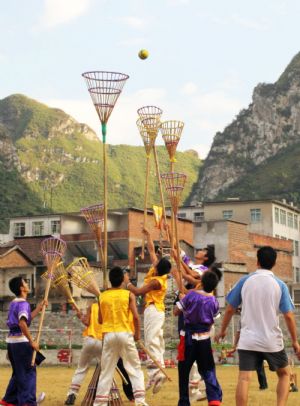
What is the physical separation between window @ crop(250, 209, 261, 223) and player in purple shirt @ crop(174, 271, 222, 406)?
76116 millimetres

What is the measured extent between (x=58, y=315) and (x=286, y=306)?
150ft

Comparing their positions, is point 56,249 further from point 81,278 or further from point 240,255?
point 240,255

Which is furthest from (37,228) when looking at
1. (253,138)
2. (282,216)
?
(253,138)

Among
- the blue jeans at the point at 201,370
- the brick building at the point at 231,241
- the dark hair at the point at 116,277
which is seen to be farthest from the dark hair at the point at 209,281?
the brick building at the point at 231,241

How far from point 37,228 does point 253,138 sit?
283 feet

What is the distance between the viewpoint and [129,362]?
12812mm

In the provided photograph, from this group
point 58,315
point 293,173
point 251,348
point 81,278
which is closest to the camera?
point 251,348

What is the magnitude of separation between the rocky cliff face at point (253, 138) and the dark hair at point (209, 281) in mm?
146804

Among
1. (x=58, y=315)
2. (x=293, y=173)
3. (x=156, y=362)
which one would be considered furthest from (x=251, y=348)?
(x=293, y=173)

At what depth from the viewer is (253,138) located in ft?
553

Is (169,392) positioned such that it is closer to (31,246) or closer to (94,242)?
(31,246)

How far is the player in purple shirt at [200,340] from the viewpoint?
12.4 meters

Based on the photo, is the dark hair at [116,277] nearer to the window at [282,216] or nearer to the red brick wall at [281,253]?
Answer: the red brick wall at [281,253]

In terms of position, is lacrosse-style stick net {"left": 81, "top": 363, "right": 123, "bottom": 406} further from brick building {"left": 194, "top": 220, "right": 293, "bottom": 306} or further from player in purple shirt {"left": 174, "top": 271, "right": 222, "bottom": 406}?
brick building {"left": 194, "top": 220, "right": 293, "bottom": 306}
